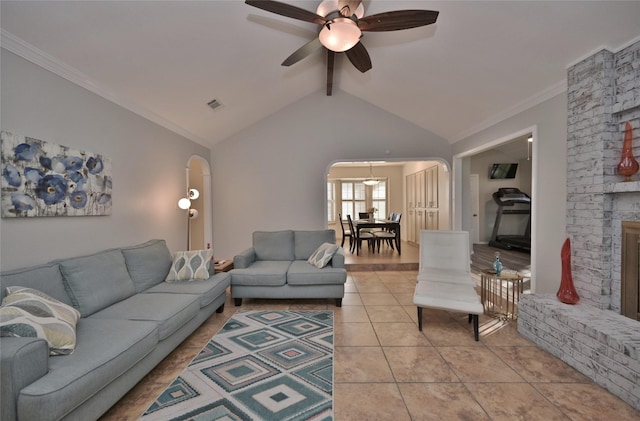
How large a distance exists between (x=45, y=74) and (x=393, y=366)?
3.67 metres

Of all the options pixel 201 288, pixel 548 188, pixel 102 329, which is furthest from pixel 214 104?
pixel 548 188

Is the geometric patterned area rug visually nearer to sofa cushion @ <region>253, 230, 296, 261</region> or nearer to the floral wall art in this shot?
sofa cushion @ <region>253, 230, 296, 261</region>

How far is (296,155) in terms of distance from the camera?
5.56 metres

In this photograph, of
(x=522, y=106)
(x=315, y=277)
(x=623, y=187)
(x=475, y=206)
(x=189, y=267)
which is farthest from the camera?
(x=475, y=206)

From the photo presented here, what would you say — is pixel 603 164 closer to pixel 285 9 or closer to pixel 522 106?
pixel 522 106

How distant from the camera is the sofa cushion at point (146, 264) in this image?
285cm

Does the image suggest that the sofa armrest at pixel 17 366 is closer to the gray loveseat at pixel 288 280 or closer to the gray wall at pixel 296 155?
Result: the gray loveseat at pixel 288 280

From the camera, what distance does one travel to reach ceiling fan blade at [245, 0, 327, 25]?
210 centimetres

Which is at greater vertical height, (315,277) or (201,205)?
(201,205)

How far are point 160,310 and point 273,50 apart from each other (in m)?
3.12

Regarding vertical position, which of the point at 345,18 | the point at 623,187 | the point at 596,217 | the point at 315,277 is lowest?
the point at 315,277

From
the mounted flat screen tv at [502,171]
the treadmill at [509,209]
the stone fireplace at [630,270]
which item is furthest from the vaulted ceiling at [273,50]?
the mounted flat screen tv at [502,171]

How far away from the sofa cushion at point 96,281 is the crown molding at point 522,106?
464 cm

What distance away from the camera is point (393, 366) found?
2.26m
